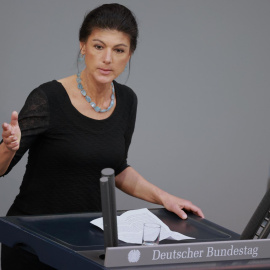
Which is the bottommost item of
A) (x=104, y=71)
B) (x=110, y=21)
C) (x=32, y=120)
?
(x=32, y=120)

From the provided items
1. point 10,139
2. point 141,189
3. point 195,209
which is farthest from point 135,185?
point 10,139

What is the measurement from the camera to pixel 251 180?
4.08 meters

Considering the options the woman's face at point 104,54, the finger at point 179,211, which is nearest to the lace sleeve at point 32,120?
the woman's face at point 104,54

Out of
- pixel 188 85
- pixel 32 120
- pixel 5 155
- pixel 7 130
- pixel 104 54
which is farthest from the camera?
pixel 188 85

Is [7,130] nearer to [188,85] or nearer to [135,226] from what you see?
[135,226]

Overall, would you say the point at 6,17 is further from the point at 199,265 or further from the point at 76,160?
the point at 199,265

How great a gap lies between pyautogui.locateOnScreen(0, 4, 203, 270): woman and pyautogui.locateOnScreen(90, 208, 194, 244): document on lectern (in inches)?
6.4

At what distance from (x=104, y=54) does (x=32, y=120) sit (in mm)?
349

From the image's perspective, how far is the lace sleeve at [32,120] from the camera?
1.96 meters

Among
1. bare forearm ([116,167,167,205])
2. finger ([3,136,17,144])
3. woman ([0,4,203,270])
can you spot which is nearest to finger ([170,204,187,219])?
woman ([0,4,203,270])

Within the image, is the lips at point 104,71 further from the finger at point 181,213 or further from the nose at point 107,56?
the finger at point 181,213

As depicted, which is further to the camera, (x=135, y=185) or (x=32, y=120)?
(x=135, y=185)

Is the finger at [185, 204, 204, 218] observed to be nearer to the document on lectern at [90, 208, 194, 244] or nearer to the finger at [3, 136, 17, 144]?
the document on lectern at [90, 208, 194, 244]

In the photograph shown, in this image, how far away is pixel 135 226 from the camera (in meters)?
1.73
